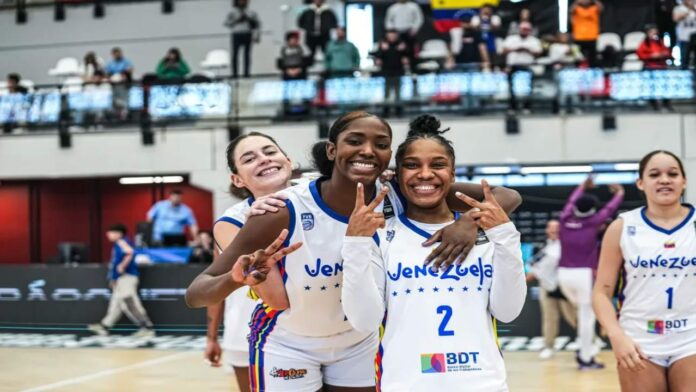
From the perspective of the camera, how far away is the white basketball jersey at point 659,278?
16.7 feet

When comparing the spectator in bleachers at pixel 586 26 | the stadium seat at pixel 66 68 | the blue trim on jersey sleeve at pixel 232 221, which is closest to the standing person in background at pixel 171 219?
the stadium seat at pixel 66 68

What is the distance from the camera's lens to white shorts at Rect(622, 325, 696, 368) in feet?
16.5

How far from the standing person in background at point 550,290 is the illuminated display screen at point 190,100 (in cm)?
799

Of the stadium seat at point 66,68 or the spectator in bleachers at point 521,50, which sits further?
the stadium seat at point 66,68

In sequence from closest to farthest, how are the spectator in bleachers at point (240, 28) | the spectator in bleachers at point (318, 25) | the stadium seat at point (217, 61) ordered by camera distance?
the spectator in bleachers at point (318, 25) → the spectator in bleachers at point (240, 28) → the stadium seat at point (217, 61)

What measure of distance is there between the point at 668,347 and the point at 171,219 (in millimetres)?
13634

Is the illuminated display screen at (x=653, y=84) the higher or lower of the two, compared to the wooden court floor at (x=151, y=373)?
higher

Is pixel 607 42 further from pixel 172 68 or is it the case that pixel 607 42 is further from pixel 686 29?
pixel 172 68

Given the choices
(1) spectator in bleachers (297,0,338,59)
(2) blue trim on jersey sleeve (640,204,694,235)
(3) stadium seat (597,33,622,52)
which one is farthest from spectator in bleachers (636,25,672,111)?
(2) blue trim on jersey sleeve (640,204,694,235)

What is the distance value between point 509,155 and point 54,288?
839 cm

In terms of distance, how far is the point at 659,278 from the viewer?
5.14m

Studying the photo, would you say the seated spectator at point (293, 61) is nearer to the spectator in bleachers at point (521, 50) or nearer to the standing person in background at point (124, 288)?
the spectator in bleachers at point (521, 50)

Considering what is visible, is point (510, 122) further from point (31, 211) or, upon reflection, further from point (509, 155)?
point (31, 211)

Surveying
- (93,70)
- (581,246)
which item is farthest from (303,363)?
(93,70)
